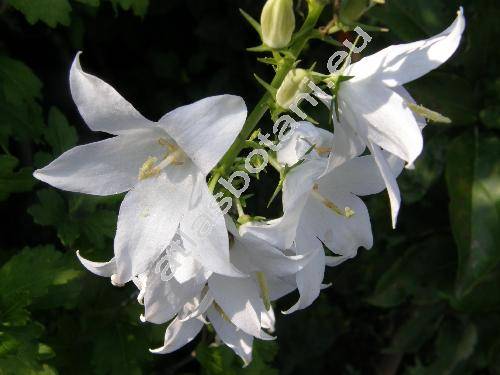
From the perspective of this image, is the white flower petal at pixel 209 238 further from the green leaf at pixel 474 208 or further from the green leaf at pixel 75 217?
the green leaf at pixel 474 208

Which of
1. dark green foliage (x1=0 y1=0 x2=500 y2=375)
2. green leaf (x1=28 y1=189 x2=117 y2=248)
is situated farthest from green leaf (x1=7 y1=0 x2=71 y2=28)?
green leaf (x1=28 y1=189 x2=117 y2=248)

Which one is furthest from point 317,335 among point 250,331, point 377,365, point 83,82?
point 83,82

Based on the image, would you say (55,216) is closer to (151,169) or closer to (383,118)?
(151,169)

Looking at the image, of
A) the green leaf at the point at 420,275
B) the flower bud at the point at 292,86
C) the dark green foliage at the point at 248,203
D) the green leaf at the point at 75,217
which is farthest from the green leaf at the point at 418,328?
the flower bud at the point at 292,86

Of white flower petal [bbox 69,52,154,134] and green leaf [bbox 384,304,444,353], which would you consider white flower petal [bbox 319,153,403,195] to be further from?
green leaf [bbox 384,304,444,353]

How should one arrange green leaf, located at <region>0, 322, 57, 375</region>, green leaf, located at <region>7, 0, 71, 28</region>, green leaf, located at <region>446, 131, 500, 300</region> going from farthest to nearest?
green leaf, located at <region>446, 131, 500, 300</region>
green leaf, located at <region>7, 0, 71, 28</region>
green leaf, located at <region>0, 322, 57, 375</region>

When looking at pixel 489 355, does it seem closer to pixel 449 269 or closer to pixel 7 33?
pixel 449 269
